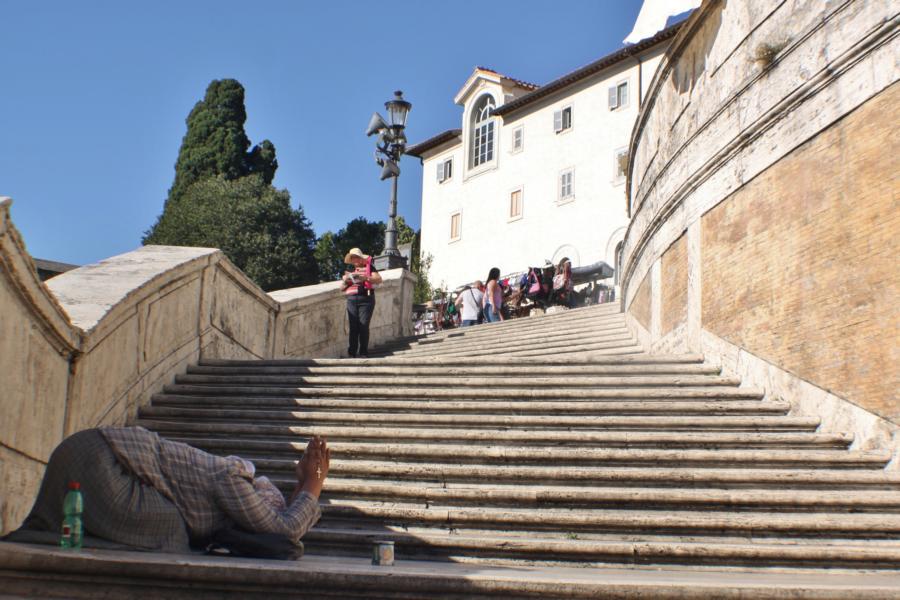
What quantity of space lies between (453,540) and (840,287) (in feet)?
10.8

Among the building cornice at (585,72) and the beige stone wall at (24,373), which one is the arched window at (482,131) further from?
the beige stone wall at (24,373)

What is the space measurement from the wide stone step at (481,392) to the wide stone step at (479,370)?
34cm

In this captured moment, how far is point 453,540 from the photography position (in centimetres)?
557

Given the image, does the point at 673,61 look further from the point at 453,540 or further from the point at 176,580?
the point at 176,580

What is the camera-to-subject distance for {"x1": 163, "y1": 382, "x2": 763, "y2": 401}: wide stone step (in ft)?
25.5

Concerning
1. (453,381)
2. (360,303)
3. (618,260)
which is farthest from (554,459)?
(618,260)

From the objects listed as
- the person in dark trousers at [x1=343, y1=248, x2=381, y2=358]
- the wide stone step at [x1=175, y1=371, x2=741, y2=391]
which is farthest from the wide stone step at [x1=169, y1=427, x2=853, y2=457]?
the person in dark trousers at [x1=343, y1=248, x2=381, y2=358]

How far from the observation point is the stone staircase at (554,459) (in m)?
5.55

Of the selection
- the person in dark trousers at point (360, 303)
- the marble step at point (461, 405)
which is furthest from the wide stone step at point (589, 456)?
the person in dark trousers at point (360, 303)

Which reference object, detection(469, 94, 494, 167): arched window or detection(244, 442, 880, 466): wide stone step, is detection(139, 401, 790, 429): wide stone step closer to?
detection(244, 442, 880, 466): wide stone step

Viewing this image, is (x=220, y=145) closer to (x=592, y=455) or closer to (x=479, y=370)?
(x=479, y=370)

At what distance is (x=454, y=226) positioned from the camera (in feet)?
130

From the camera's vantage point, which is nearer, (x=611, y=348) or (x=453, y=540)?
(x=453, y=540)

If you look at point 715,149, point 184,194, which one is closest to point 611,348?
point 715,149
